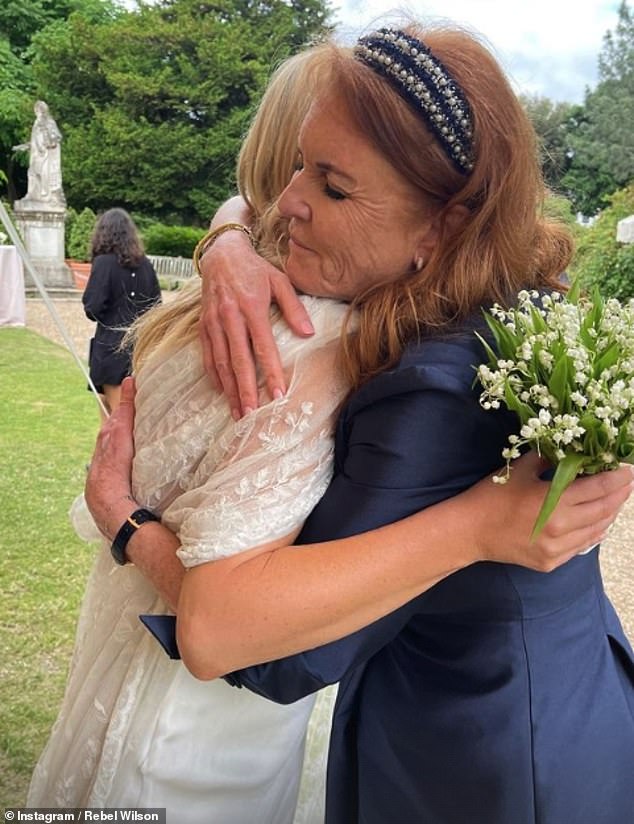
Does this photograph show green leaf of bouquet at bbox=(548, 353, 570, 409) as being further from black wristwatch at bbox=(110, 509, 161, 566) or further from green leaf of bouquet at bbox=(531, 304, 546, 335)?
black wristwatch at bbox=(110, 509, 161, 566)

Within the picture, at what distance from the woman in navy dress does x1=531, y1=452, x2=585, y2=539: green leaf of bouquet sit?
10 cm

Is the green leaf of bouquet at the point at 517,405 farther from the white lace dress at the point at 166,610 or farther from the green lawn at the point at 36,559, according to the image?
the green lawn at the point at 36,559

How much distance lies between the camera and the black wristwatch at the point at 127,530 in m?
1.62

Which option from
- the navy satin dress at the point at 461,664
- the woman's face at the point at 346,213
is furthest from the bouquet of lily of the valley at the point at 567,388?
the woman's face at the point at 346,213

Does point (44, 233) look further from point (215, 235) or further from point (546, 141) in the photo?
point (546, 141)

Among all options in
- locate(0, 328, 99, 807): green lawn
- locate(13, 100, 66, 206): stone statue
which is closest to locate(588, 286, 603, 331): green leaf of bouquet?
locate(0, 328, 99, 807): green lawn

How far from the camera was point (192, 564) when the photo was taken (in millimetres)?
1318

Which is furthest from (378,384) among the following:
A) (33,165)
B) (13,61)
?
(13,61)

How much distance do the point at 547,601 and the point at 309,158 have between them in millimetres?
910

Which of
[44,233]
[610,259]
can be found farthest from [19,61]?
[610,259]

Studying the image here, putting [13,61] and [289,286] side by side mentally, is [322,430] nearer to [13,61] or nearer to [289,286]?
[289,286]

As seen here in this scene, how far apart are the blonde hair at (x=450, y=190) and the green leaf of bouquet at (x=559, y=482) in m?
0.35

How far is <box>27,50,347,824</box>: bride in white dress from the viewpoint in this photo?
4.45 ft

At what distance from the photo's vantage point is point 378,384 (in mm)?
1302
